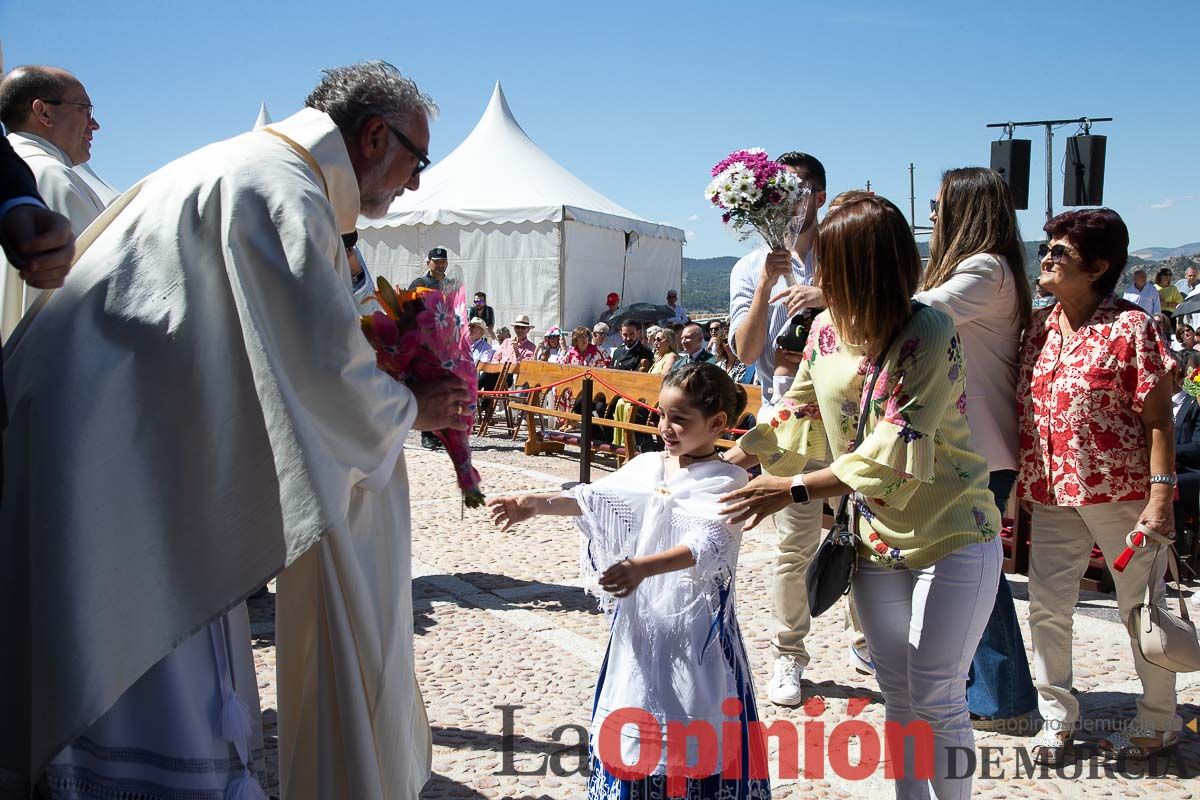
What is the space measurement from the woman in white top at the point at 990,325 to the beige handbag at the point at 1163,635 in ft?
1.94

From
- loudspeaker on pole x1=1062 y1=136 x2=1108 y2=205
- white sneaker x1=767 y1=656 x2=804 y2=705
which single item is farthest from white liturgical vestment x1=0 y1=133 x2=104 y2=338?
loudspeaker on pole x1=1062 y1=136 x2=1108 y2=205

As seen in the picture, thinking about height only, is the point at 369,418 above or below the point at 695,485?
above

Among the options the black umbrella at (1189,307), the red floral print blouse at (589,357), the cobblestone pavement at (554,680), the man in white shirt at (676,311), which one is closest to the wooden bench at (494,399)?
the red floral print blouse at (589,357)

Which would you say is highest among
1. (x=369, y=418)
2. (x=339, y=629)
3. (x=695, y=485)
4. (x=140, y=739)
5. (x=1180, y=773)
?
(x=369, y=418)

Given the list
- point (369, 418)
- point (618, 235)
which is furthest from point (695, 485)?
point (618, 235)

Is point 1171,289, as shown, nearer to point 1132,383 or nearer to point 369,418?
point 1132,383

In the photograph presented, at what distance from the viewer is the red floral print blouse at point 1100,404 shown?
3805mm

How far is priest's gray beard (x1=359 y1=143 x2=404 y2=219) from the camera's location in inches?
110

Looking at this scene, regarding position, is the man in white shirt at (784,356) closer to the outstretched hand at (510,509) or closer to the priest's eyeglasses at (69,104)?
the outstretched hand at (510,509)

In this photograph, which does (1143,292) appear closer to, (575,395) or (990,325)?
(575,395)

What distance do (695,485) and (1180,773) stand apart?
233 centimetres

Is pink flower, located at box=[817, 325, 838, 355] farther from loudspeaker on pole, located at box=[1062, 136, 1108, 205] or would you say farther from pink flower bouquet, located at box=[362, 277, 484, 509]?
loudspeaker on pole, located at box=[1062, 136, 1108, 205]

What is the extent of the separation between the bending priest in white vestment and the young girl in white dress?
0.76 metres

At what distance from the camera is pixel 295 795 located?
260cm
